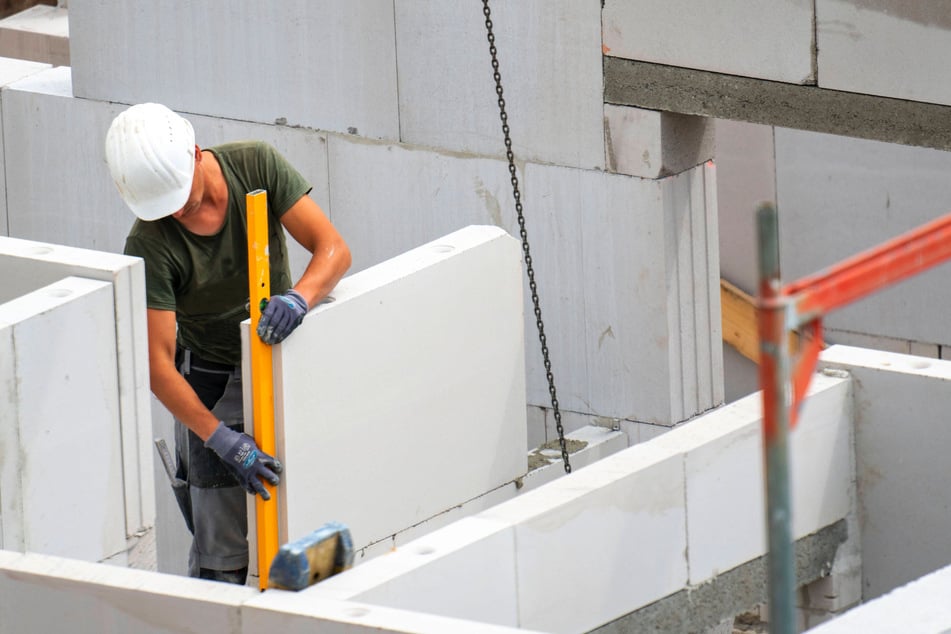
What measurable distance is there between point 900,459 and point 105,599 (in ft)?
8.44

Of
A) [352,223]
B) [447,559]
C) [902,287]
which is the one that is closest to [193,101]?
[352,223]

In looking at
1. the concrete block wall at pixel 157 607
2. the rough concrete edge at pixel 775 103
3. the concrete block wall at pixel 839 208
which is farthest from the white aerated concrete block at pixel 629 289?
the concrete block wall at pixel 157 607

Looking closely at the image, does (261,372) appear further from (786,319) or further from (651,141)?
(786,319)

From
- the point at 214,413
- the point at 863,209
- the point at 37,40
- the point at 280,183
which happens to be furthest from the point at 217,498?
the point at 37,40

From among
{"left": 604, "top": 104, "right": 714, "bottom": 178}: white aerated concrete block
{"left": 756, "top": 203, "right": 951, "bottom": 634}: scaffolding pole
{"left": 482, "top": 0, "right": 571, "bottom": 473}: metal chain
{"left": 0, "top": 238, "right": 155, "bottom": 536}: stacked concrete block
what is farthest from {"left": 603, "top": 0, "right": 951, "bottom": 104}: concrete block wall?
{"left": 756, "top": 203, "right": 951, "bottom": 634}: scaffolding pole

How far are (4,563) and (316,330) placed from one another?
1.41m

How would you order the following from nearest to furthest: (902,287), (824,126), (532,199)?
(824,126)
(532,199)
(902,287)

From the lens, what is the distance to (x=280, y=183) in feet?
19.9

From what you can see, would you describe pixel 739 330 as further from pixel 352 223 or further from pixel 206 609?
pixel 206 609

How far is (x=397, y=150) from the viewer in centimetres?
870

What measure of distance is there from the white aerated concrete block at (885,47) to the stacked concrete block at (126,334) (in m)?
2.84

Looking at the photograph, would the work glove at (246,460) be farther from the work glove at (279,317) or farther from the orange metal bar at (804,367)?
the orange metal bar at (804,367)

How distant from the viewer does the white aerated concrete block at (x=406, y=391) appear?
5.89 m

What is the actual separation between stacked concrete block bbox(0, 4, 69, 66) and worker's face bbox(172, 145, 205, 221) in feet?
25.4
